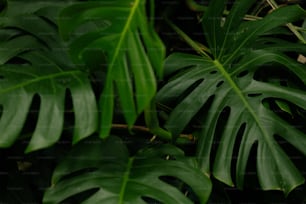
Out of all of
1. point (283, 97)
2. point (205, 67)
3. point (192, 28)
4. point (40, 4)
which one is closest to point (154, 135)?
point (205, 67)

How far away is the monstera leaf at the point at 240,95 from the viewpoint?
101 centimetres

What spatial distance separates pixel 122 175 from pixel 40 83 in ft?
0.73

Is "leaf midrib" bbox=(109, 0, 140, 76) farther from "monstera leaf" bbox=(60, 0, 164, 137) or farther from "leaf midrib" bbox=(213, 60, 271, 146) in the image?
"leaf midrib" bbox=(213, 60, 271, 146)

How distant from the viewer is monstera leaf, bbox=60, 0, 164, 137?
854 mm

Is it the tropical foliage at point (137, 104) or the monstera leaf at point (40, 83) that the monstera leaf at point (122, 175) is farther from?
the monstera leaf at point (40, 83)

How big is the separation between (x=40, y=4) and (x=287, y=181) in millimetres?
649

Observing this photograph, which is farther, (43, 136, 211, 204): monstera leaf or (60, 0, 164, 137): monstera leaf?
(43, 136, 211, 204): monstera leaf

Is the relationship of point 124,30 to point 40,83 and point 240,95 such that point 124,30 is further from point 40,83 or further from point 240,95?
point 240,95

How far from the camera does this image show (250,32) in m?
1.15

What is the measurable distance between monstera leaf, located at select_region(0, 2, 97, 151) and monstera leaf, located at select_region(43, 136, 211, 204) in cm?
13

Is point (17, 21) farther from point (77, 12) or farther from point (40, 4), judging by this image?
point (77, 12)

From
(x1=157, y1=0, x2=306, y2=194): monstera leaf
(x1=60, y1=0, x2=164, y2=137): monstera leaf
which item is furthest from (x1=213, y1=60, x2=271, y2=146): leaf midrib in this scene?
(x1=60, y1=0, x2=164, y2=137): monstera leaf

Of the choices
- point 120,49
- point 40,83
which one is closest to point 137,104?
point 120,49

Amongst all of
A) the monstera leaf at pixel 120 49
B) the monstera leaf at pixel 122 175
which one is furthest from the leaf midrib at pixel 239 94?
the monstera leaf at pixel 120 49
